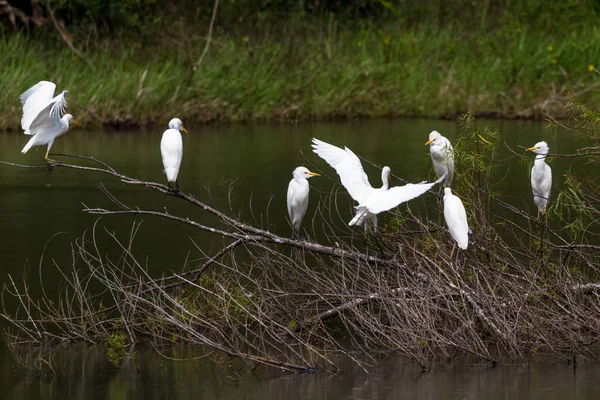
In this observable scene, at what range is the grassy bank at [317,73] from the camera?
17.3 meters

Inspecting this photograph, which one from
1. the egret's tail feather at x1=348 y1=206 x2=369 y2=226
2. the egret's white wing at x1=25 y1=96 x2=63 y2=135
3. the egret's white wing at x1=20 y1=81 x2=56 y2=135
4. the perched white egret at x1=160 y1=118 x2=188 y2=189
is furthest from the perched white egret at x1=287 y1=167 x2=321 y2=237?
the egret's white wing at x1=20 y1=81 x2=56 y2=135

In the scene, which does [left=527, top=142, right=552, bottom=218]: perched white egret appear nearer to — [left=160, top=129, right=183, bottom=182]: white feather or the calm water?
the calm water

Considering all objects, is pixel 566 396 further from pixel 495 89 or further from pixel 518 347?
pixel 495 89

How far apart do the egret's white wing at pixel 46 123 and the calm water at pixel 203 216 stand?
106 cm

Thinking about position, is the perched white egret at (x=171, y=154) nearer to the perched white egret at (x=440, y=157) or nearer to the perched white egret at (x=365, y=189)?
the perched white egret at (x=365, y=189)

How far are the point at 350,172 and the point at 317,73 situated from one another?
1221cm

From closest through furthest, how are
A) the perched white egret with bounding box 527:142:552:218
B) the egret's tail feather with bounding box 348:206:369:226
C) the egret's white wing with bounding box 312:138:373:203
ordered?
the egret's tail feather with bounding box 348:206:369:226, the egret's white wing with bounding box 312:138:373:203, the perched white egret with bounding box 527:142:552:218

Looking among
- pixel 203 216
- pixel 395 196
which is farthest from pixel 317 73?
pixel 395 196

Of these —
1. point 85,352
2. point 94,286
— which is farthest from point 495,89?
point 85,352

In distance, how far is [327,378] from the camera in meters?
6.07

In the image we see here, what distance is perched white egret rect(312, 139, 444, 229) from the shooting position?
6.04 metres

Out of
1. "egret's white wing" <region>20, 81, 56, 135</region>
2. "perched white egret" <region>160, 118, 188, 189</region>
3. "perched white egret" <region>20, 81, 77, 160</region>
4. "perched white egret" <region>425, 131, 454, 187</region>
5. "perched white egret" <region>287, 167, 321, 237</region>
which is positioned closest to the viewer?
"perched white egret" <region>425, 131, 454, 187</region>

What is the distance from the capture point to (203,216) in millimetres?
11297

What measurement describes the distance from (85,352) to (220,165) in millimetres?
7537
